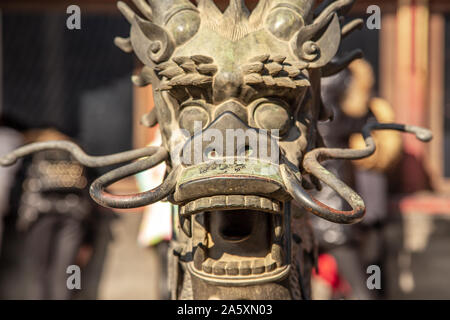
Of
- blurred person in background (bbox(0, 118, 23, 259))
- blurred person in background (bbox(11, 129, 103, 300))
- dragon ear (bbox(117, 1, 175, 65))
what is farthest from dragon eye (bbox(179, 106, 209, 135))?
blurred person in background (bbox(0, 118, 23, 259))

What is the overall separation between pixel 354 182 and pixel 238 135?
70.7 inches

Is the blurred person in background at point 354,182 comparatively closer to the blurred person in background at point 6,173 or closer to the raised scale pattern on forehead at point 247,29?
the raised scale pattern on forehead at point 247,29

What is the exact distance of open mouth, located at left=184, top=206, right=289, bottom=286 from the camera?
94 centimetres

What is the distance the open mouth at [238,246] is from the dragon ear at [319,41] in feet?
0.99

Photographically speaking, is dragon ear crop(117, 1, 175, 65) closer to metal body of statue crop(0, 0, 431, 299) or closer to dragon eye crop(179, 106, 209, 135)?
metal body of statue crop(0, 0, 431, 299)

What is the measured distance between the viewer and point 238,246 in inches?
37.2

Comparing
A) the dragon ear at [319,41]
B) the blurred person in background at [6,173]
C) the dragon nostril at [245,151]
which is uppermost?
the blurred person in background at [6,173]

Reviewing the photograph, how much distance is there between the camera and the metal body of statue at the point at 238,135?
35.0 inches

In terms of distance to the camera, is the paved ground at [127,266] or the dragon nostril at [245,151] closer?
the dragon nostril at [245,151]
